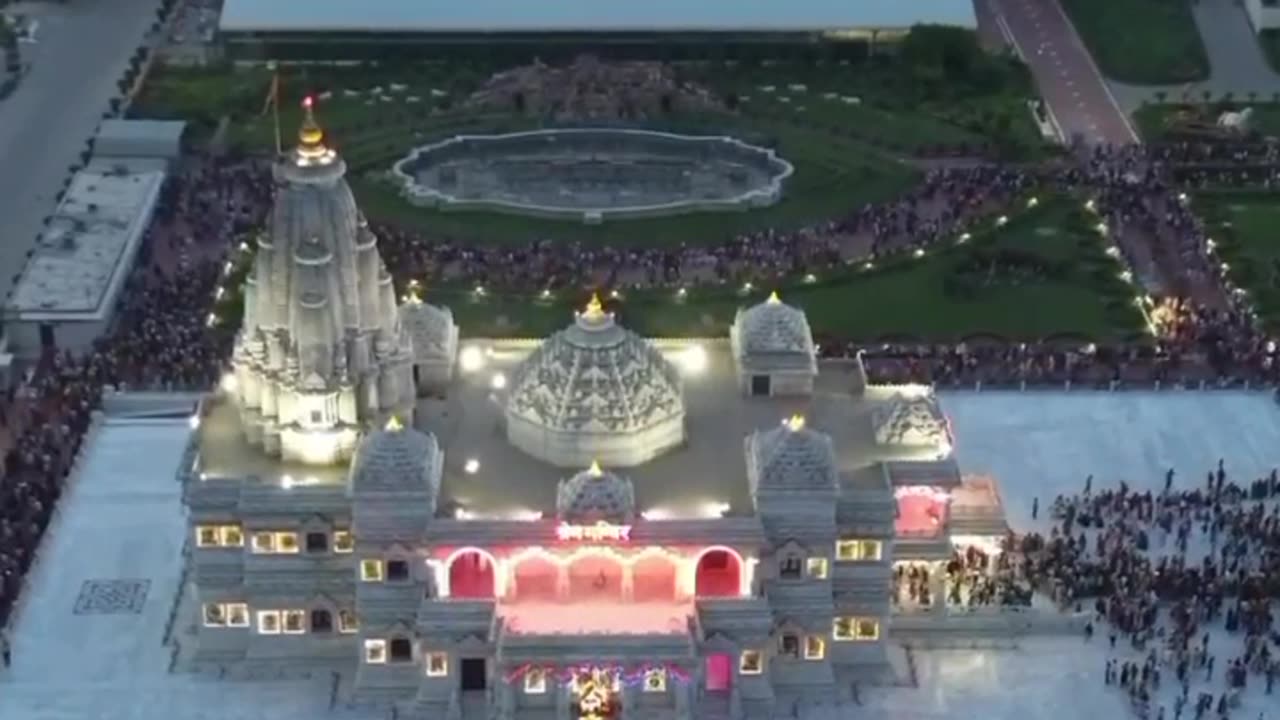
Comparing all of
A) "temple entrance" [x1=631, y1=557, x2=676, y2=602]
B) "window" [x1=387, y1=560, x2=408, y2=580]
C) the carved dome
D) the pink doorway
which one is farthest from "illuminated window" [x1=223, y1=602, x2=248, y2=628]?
the pink doorway

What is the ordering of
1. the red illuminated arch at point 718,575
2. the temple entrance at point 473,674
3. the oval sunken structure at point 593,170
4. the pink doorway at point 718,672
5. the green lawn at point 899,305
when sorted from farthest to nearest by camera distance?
the oval sunken structure at point 593,170
the green lawn at point 899,305
the red illuminated arch at point 718,575
the pink doorway at point 718,672
the temple entrance at point 473,674

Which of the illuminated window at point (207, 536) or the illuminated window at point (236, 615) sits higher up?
the illuminated window at point (207, 536)

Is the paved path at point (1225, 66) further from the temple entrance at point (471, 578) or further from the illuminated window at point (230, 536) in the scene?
the illuminated window at point (230, 536)

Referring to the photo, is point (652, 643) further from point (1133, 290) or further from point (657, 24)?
point (657, 24)

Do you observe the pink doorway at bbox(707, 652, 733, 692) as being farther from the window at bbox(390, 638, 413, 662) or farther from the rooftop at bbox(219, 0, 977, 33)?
the rooftop at bbox(219, 0, 977, 33)

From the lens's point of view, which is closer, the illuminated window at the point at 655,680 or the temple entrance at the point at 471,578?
the illuminated window at the point at 655,680

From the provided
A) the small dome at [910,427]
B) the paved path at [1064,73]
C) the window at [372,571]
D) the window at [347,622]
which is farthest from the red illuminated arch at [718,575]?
the paved path at [1064,73]
